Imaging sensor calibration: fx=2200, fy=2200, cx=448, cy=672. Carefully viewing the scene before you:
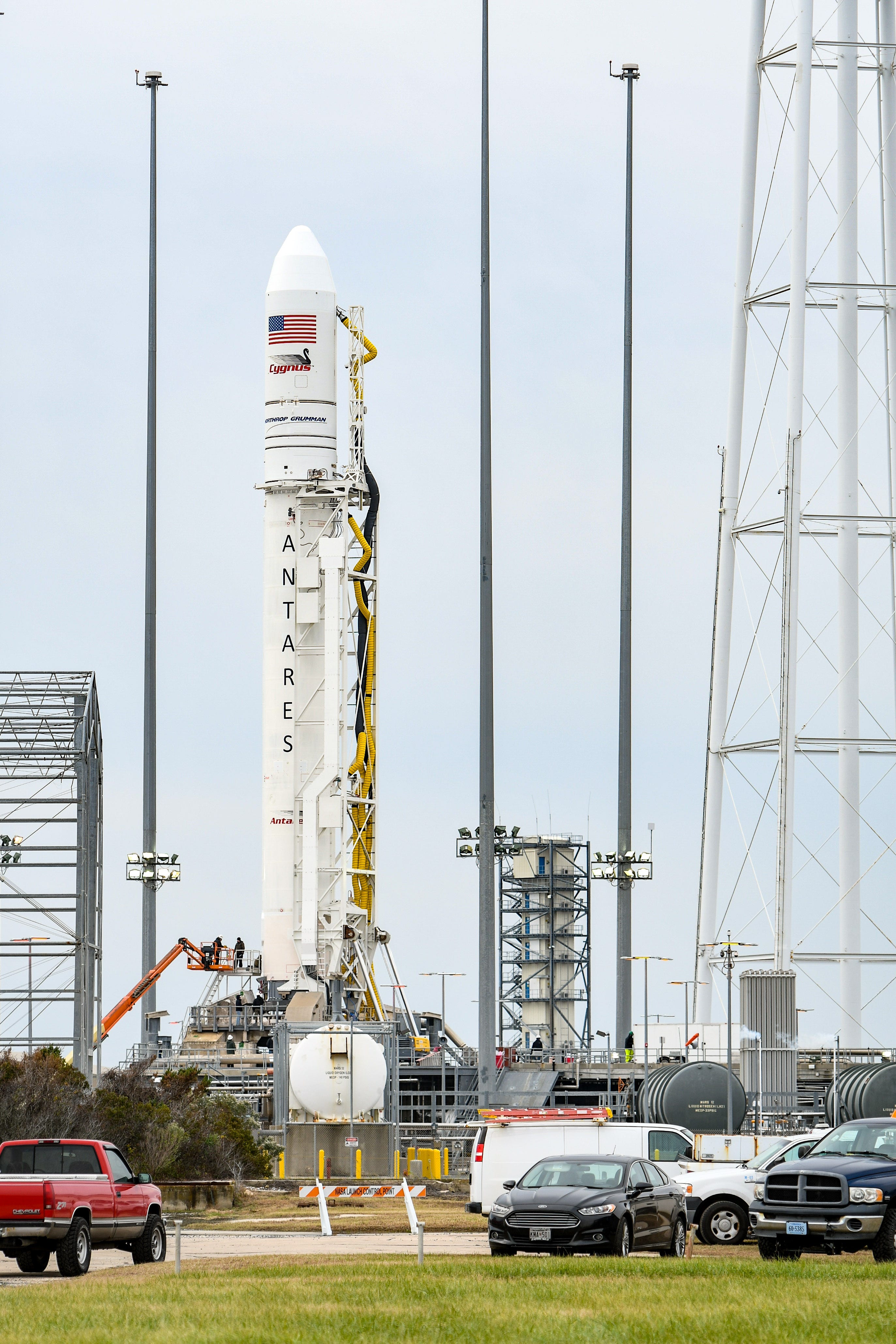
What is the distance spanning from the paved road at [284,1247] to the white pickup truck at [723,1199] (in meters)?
2.69

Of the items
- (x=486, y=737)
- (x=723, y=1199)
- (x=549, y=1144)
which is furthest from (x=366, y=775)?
(x=723, y=1199)

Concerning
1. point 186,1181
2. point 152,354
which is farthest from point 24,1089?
point 152,354

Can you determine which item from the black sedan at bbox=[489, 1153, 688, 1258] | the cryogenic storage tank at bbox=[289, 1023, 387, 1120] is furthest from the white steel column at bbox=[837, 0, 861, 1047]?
the black sedan at bbox=[489, 1153, 688, 1258]

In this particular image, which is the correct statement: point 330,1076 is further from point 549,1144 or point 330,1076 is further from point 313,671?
point 549,1144

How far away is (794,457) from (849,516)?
Result: 1816mm

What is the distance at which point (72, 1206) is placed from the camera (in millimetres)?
24406

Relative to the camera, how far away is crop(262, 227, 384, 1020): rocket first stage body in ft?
200

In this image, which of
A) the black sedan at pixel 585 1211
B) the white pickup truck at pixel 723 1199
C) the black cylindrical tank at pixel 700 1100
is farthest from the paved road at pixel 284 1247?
the black cylindrical tank at pixel 700 1100

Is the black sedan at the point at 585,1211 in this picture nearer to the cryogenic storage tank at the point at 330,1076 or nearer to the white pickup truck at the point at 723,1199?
the white pickup truck at the point at 723,1199

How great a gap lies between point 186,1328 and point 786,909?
32.7 meters

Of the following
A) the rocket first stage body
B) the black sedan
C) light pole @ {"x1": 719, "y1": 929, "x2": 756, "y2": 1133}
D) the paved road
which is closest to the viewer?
the black sedan

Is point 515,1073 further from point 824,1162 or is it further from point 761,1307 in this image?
point 761,1307

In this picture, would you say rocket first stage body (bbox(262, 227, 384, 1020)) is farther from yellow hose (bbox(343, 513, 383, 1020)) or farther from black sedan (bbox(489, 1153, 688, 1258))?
black sedan (bbox(489, 1153, 688, 1258))

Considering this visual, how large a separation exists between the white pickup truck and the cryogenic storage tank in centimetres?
2397
